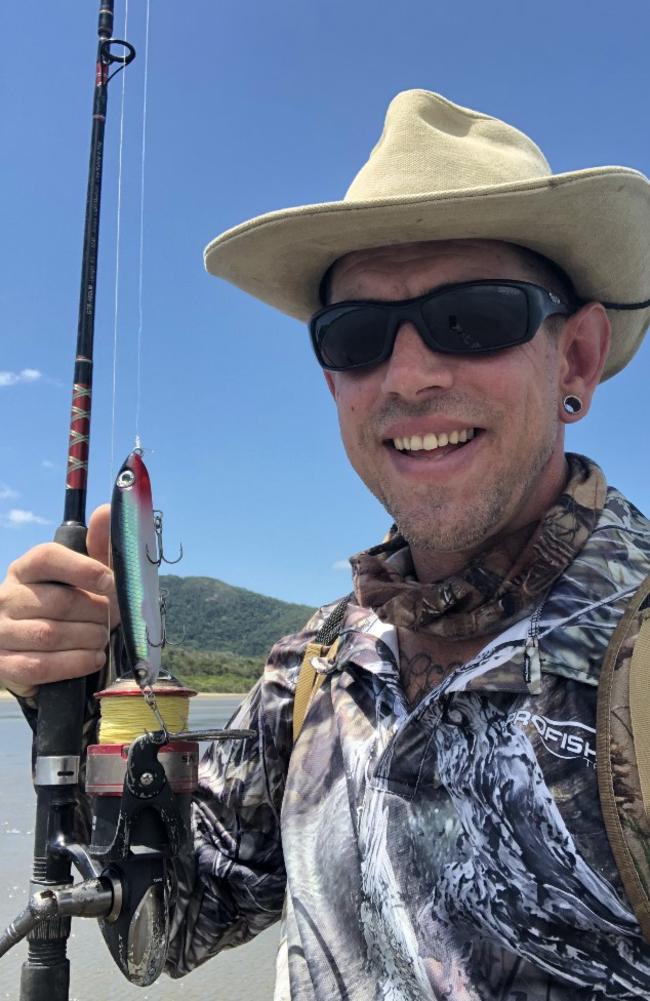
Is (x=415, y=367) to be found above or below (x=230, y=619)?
below

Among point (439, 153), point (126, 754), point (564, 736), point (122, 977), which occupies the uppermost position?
point (439, 153)

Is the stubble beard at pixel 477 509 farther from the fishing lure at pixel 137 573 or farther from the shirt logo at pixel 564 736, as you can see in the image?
the fishing lure at pixel 137 573

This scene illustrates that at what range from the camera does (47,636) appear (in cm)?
242

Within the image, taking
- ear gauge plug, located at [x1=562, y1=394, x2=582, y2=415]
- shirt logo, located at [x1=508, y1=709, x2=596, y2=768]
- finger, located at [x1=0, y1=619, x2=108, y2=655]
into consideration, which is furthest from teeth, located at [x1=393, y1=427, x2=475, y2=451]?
finger, located at [x1=0, y1=619, x2=108, y2=655]

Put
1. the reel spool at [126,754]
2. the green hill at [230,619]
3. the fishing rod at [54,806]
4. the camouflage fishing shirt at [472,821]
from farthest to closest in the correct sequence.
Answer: the green hill at [230,619], the fishing rod at [54,806], the reel spool at [126,754], the camouflage fishing shirt at [472,821]

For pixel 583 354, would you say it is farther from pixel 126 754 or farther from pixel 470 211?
pixel 126 754

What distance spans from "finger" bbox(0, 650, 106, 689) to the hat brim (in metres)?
1.29

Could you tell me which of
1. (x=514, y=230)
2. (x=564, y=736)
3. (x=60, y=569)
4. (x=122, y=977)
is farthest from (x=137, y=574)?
(x=122, y=977)

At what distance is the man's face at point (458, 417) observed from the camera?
2.15 meters

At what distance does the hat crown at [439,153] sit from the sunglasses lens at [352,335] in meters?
0.31

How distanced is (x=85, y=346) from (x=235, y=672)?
272ft

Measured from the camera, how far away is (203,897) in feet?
8.52

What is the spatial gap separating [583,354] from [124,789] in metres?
1.75

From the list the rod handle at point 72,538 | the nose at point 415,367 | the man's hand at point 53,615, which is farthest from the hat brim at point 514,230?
the man's hand at point 53,615
